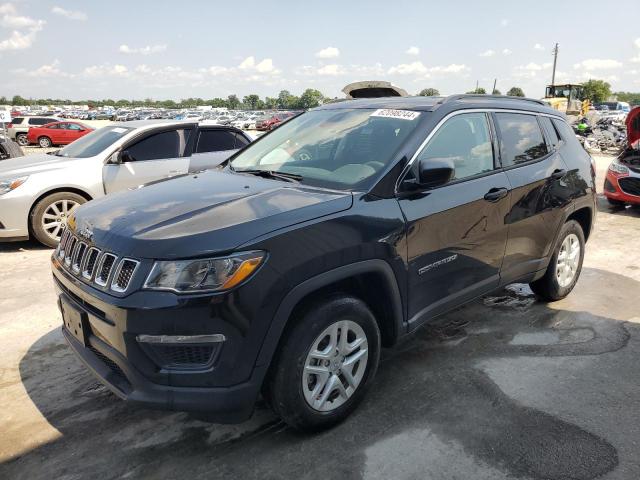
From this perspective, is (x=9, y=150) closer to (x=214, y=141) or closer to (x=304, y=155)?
(x=214, y=141)

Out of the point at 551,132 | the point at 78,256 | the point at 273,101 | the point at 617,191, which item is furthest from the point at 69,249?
the point at 273,101

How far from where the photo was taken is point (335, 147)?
3.44 m

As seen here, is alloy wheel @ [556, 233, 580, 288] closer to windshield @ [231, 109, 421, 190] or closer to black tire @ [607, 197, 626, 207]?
windshield @ [231, 109, 421, 190]

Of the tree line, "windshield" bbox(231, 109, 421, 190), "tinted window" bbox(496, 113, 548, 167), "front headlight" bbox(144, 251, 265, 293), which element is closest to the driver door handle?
"tinted window" bbox(496, 113, 548, 167)

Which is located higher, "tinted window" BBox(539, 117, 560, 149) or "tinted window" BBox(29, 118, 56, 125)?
"tinted window" BBox(29, 118, 56, 125)

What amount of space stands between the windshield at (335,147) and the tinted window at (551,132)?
5.47 ft

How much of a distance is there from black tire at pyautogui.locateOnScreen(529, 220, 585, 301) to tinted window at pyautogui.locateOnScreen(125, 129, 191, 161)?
505 cm

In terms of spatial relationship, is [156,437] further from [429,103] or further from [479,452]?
[429,103]

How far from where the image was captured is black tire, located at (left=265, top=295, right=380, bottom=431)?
8.07 feet

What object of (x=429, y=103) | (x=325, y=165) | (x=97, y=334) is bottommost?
(x=97, y=334)

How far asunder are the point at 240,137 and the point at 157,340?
5.83 m

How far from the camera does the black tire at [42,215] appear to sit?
6254 millimetres

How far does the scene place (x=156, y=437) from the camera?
279 centimetres

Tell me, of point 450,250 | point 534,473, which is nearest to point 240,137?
point 450,250
